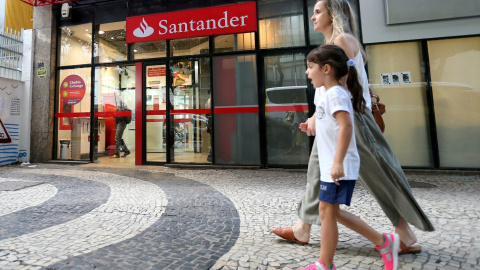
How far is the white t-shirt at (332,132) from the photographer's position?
52.6 inches

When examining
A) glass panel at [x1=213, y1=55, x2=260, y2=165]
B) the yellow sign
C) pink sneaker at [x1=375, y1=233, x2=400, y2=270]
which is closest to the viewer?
pink sneaker at [x1=375, y1=233, x2=400, y2=270]

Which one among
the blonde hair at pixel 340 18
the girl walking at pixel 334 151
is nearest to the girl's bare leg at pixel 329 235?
the girl walking at pixel 334 151

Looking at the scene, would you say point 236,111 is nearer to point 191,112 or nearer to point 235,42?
point 191,112

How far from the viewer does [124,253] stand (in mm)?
1842

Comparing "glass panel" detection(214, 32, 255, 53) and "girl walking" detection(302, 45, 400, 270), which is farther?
"glass panel" detection(214, 32, 255, 53)

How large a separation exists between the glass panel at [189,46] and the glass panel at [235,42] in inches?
13.2

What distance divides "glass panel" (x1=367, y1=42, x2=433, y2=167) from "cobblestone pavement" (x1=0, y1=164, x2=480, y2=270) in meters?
1.14

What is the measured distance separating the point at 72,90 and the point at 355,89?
26.7ft

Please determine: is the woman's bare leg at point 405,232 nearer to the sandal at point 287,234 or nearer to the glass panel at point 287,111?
the sandal at point 287,234

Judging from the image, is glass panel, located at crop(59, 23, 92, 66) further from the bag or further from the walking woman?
the bag

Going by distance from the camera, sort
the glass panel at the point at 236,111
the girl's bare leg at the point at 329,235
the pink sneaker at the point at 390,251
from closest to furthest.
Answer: the girl's bare leg at the point at 329,235, the pink sneaker at the point at 390,251, the glass panel at the point at 236,111

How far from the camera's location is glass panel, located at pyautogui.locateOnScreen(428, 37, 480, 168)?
17.2ft

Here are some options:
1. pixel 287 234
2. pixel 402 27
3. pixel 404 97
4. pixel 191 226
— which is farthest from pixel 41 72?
pixel 404 97

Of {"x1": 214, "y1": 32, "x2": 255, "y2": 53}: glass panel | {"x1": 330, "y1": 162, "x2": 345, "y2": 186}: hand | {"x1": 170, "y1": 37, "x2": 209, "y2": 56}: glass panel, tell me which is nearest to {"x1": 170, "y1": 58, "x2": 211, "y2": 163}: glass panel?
{"x1": 170, "y1": 37, "x2": 209, "y2": 56}: glass panel
